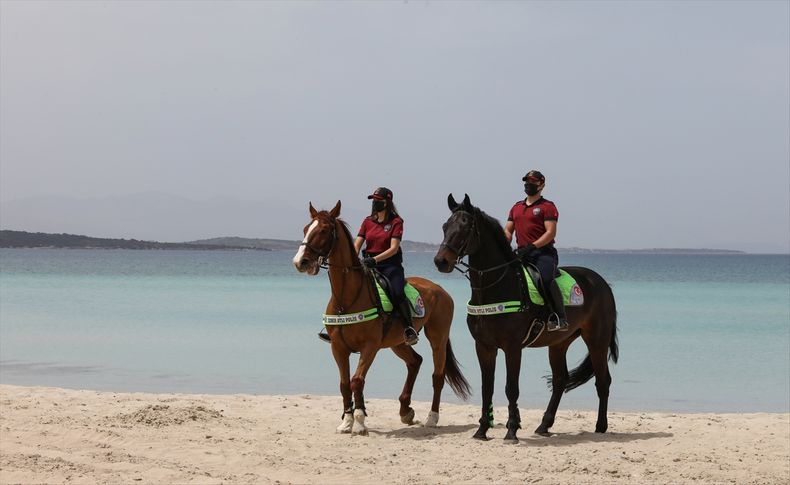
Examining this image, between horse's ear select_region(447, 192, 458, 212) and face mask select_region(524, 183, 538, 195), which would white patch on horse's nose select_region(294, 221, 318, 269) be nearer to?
horse's ear select_region(447, 192, 458, 212)

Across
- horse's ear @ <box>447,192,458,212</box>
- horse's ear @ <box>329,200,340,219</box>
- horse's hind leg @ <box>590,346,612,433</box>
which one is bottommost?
horse's hind leg @ <box>590,346,612,433</box>

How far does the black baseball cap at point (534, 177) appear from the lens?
9.61 meters

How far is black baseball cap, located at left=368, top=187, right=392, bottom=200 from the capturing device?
9.86 m

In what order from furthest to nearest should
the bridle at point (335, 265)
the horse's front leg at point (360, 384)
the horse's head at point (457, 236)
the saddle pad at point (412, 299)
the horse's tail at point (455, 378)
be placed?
the horse's tail at point (455, 378)
the saddle pad at point (412, 299)
the horse's front leg at point (360, 384)
the bridle at point (335, 265)
the horse's head at point (457, 236)

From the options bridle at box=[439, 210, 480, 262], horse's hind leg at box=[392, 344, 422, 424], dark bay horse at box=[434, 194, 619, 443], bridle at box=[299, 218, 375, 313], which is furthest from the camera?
horse's hind leg at box=[392, 344, 422, 424]

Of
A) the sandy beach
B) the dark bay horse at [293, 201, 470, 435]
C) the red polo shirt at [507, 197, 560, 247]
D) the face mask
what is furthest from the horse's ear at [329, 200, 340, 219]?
the sandy beach

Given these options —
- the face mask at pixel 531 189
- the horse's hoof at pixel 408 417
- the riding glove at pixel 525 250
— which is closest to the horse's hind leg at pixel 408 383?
the horse's hoof at pixel 408 417

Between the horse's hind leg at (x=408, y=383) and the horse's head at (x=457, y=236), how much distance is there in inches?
82.8

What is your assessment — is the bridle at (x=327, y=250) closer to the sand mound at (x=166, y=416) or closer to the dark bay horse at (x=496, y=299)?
the dark bay horse at (x=496, y=299)

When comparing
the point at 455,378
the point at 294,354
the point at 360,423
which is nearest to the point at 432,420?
the point at 455,378

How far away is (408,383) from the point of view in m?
10.6

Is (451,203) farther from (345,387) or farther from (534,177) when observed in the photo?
(345,387)

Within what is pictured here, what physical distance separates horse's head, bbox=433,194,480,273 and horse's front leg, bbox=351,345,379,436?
142 centimetres

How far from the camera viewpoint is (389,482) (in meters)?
7.73
